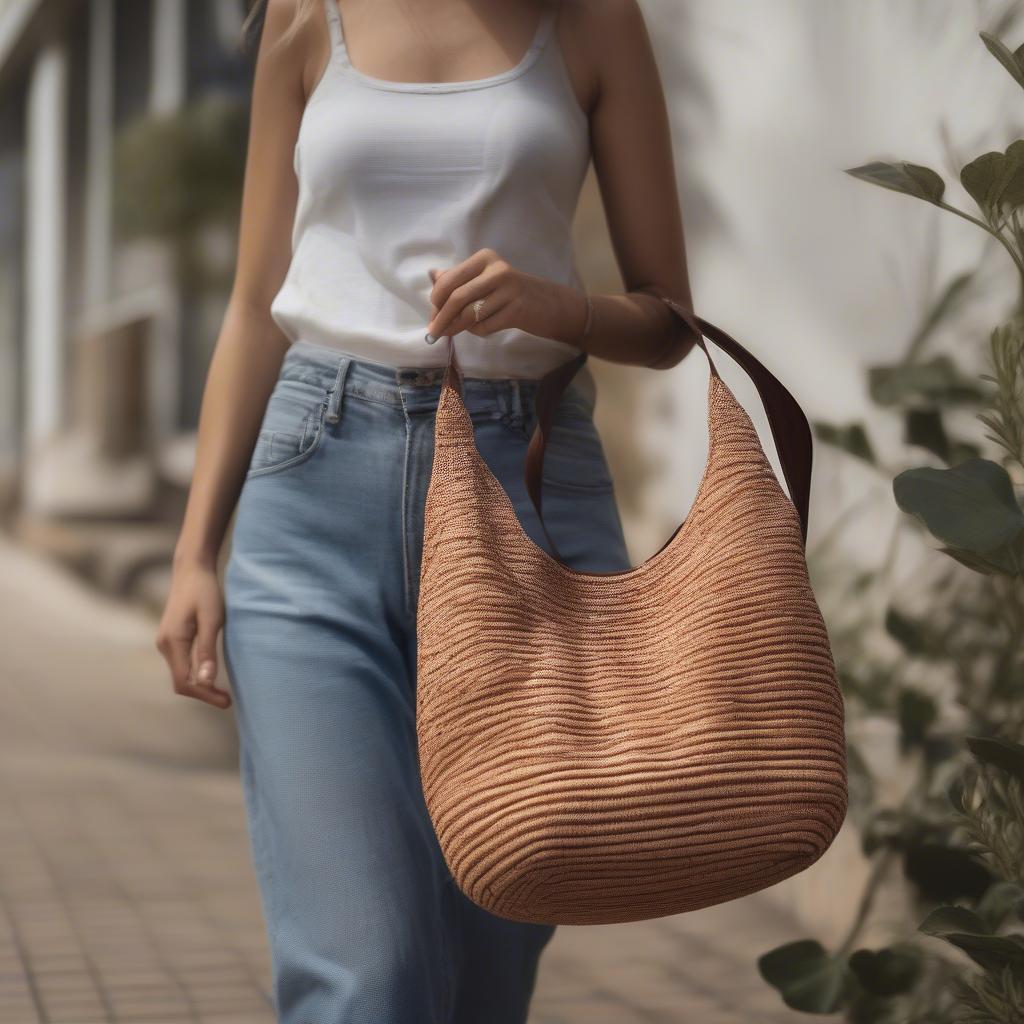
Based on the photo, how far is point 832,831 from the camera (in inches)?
55.7

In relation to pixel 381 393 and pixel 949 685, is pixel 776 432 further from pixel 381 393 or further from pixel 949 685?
pixel 949 685

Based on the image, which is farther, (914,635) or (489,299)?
(914,635)

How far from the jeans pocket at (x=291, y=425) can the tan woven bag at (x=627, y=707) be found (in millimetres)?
219

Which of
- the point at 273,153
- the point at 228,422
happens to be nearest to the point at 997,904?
the point at 228,422

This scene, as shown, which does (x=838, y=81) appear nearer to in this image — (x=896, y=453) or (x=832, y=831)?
(x=896, y=453)

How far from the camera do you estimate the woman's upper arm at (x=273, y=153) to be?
181 centimetres

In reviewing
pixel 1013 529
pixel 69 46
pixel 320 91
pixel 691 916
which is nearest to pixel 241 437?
pixel 320 91

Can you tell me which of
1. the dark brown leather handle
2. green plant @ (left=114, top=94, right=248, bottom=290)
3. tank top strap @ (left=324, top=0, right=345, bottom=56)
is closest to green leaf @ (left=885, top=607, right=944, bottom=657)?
the dark brown leather handle

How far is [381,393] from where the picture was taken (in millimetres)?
1688

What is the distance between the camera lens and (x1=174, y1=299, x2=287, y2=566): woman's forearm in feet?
5.98

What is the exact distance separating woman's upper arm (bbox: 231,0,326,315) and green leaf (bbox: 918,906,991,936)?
1032 millimetres

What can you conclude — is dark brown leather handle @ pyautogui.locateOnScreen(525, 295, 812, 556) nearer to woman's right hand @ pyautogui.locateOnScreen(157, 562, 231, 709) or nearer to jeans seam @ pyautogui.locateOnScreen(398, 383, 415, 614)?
jeans seam @ pyautogui.locateOnScreen(398, 383, 415, 614)

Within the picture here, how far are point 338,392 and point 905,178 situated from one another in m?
0.70

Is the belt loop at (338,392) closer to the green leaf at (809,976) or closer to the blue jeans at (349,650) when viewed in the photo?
the blue jeans at (349,650)
